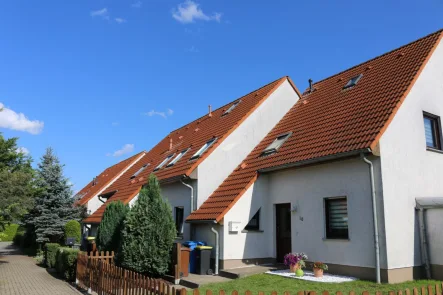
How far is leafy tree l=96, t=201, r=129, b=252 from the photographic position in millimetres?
15727

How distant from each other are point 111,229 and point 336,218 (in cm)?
933

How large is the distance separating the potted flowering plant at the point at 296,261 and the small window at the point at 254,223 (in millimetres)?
2238

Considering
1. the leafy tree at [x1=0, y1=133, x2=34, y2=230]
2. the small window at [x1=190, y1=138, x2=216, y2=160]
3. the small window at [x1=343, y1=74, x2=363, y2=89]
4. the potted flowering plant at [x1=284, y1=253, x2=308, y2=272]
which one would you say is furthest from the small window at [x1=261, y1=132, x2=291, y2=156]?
the leafy tree at [x1=0, y1=133, x2=34, y2=230]

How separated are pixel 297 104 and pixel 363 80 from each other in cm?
379

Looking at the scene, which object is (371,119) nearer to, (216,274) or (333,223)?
(333,223)

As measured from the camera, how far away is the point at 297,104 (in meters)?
Answer: 17.9

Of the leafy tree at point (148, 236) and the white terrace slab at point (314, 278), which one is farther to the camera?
the leafy tree at point (148, 236)

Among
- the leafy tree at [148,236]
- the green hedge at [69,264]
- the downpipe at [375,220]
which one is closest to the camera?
the downpipe at [375,220]

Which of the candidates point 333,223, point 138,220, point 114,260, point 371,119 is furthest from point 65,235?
point 371,119

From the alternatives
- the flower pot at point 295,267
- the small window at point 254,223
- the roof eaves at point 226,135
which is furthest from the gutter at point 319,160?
the flower pot at point 295,267

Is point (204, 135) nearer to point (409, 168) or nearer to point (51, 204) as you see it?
point (409, 168)

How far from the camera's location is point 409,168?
11047mm

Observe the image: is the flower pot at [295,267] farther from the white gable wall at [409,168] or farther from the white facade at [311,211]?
the white gable wall at [409,168]

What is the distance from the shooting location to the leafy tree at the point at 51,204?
24656 mm
